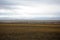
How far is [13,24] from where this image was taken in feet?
2.53

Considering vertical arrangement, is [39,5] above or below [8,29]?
above

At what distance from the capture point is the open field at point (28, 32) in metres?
0.76

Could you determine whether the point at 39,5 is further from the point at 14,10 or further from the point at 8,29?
the point at 8,29

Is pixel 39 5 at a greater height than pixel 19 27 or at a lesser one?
greater

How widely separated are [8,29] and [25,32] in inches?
4.5

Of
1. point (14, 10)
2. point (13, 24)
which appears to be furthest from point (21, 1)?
point (13, 24)

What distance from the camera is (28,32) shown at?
767mm

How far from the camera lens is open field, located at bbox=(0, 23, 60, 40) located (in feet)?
2.50

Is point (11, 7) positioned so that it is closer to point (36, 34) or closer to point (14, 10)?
point (14, 10)

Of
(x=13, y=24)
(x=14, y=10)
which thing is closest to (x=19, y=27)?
(x=13, y=24)

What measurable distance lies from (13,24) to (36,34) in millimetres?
167

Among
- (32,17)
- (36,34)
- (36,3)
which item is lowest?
(36,34)

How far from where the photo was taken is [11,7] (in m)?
0.85

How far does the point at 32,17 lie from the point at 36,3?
12 centimetres
